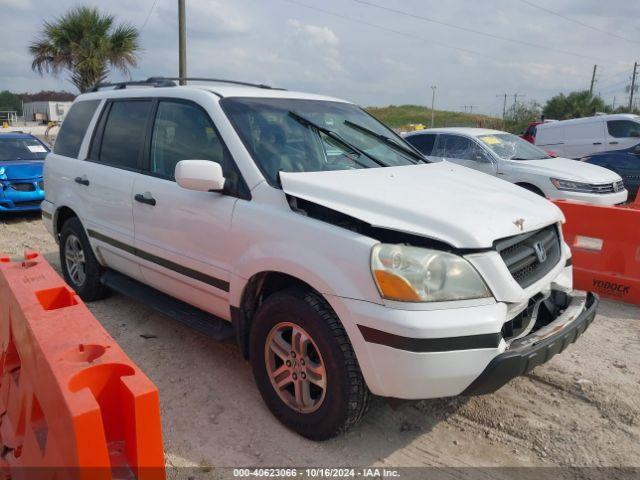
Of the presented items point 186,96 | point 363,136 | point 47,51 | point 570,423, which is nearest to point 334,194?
point 363,136

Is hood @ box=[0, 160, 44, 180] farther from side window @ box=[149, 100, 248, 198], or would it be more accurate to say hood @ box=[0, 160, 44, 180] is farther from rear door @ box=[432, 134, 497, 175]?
rear door @ box=[432, 134, 497, 175]

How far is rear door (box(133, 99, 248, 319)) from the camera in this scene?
10.4ft

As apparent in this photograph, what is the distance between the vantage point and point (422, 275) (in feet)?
7.80

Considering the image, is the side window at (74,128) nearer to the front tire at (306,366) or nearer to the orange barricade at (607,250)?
the front tire at (306,366)

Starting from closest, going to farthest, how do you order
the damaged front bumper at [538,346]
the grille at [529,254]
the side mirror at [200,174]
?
the damaged front bumper at [538,346] < the grille at [529,254] < the side mirror at [200,174]

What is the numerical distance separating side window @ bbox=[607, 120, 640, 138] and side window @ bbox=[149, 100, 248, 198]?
44.5ft

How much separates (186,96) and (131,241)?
115cm

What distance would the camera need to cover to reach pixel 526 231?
2.83 m

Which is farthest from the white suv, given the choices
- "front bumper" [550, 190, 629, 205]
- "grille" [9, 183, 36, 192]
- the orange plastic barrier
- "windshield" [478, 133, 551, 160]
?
"grille" [9, 183, 36, 192]

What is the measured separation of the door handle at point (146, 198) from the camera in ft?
12.0

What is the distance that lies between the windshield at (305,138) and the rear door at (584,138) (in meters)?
12.2

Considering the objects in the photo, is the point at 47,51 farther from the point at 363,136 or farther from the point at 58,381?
the point at 58,381

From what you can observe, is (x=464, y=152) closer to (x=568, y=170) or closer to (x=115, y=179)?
(x=568, y=170)

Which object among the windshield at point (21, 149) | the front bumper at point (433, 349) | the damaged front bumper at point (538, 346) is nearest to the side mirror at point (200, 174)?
the front bumper at point (433, 349)
